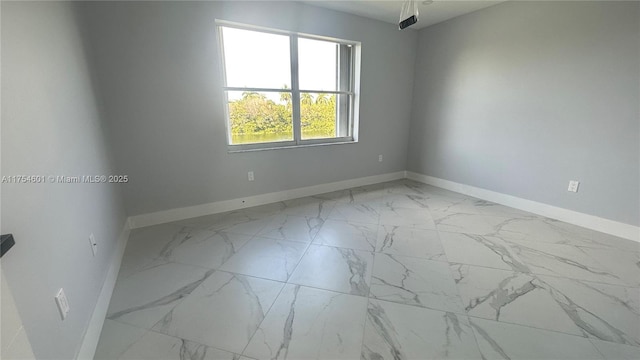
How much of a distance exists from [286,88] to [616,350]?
3465 millimetres

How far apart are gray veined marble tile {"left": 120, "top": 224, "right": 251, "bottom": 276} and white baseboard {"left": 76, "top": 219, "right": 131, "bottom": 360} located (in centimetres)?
8

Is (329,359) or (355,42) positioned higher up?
(355,42)

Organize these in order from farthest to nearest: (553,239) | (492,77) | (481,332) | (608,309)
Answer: (492,77), (553,239), (608,309), (481,332)

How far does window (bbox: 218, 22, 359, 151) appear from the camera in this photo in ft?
9.88

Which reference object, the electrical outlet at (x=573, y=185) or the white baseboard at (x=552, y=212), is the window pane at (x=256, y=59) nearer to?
the white baseboard at (x=552, y=212)

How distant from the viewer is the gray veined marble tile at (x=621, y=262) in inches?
73.9

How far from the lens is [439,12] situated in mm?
3363

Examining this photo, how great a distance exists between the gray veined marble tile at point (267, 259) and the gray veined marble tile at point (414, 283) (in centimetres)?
66

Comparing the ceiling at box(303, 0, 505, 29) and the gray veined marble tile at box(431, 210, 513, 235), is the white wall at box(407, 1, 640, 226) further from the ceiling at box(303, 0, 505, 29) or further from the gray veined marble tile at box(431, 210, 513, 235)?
the gray veined marble tile at box(431, 210, 513, 235)

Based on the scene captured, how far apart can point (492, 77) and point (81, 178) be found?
13.9ft

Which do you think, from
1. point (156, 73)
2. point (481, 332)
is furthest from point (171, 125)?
point (481, 332)

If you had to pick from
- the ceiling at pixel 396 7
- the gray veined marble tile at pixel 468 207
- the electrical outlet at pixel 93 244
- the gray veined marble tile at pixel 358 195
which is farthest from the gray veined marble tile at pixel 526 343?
the ceiling at pixel 396 7

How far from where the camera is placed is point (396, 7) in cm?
320

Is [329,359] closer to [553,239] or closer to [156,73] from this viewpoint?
[553,239]
